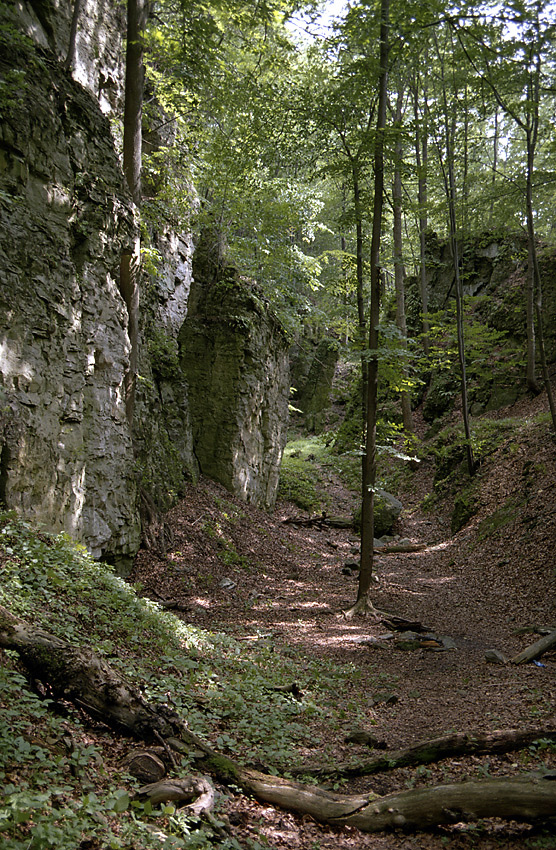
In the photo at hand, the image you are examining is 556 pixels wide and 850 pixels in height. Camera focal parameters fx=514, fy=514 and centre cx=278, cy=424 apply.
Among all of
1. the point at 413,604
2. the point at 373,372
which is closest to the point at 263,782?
the point at 413,604

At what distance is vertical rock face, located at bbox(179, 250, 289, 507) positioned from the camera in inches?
542

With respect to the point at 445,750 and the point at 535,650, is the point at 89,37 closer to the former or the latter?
the point at 445,750

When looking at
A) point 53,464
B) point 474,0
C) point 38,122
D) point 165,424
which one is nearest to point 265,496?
point 165,424

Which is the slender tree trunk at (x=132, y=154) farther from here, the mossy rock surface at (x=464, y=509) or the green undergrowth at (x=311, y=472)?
the mossy rock surface at (x=464, y=509)

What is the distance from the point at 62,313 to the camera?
731 centimetres

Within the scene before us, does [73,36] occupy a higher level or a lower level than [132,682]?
higher

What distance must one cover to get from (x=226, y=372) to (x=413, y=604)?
24.7 ft

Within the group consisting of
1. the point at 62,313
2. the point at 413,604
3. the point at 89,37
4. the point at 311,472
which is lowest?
the point at 413,604

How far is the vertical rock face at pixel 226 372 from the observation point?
542 inches

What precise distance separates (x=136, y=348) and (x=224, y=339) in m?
4.74

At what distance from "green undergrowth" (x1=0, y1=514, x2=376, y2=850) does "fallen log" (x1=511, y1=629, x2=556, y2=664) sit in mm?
2097

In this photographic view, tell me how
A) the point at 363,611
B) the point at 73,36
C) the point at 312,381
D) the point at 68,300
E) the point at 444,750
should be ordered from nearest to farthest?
the point at 444,750
the point at 68,300
the point at 73,36
the point at 363,611
the point at 312,381

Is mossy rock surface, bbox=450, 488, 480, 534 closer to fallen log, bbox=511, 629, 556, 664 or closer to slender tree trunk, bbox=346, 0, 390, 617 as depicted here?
slender tree trunk, bbox=346, 0, 390, 617

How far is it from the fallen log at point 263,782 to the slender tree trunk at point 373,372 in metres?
5.61
